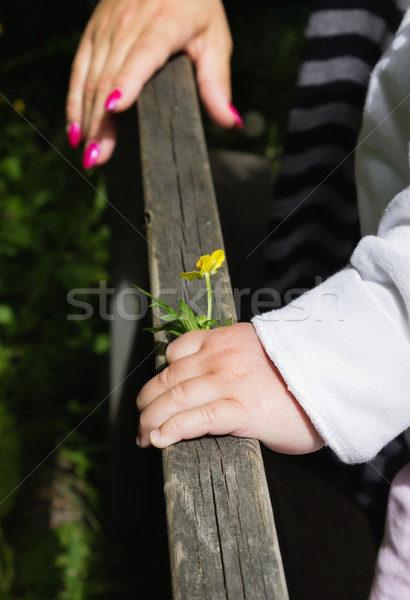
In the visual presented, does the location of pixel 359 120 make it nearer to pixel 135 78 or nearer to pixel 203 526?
pixel 135 78

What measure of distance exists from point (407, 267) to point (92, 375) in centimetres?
173

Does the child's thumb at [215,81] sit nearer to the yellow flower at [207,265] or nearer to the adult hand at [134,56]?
the adult hand at [134,56]

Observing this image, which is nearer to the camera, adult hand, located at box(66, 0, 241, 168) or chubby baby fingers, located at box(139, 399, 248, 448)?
chubby baby fingers, located at box(139, 399, 248, 448)

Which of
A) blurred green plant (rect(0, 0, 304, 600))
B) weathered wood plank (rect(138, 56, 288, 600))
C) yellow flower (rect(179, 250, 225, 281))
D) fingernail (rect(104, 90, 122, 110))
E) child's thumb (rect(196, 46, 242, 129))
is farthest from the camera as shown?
blurred green plant (rect(0, 0, 304, 600))

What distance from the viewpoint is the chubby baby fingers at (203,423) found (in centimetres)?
66

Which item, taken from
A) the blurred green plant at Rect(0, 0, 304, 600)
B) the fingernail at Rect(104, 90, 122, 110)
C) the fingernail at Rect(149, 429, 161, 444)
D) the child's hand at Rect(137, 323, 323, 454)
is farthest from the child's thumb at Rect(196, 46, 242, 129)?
the fingernail at Rect(149, 429, 161, 444)

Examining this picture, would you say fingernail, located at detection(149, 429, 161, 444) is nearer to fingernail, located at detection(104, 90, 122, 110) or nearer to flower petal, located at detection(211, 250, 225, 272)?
flower petal, located at detection(211, 250, 225, 272)

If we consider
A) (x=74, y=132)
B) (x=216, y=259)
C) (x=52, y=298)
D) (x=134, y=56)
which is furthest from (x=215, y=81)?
(x=52, y=298)

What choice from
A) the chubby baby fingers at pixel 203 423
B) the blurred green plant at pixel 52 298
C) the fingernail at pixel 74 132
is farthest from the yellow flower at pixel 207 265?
the blurred green plant at pixel 52 298

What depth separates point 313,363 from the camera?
0.70 m

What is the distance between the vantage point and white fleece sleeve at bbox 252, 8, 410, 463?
70 centimetres

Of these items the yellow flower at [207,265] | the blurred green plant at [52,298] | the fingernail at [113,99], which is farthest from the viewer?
the blurred green plant at [52,298]

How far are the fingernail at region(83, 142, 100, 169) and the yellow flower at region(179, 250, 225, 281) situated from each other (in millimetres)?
566

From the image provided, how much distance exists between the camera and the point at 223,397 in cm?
70
